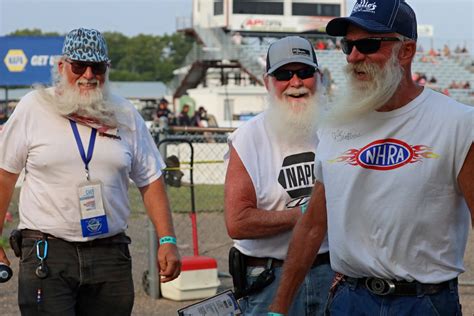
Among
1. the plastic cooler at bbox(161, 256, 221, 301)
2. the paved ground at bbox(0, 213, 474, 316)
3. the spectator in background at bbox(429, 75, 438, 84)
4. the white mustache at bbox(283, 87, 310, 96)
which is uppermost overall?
the white mustache at bbox(283, 87, 310, 96)

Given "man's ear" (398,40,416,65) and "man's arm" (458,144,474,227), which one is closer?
"man's arm" (458,144,474,227)

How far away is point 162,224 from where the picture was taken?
489cm

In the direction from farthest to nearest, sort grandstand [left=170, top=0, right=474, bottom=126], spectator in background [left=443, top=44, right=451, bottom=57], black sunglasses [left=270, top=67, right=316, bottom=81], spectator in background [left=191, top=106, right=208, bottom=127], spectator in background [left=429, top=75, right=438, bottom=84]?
spectator in background [left=443, top=44, right=451, bottom=57], grandstand [left=170, top=0, right=474, bottom=126], spectator in background [left=429, top=75, right=438, bottom=84], spectator in background [left=191, top=106, right=208, bottom=127], black sunglasses [left=270, top=67, right=316, bottom=81]

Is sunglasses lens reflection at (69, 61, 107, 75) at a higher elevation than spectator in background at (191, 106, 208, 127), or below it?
higher

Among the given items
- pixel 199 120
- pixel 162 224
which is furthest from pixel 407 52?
pixel 199 120

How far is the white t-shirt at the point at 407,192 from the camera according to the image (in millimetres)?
3221

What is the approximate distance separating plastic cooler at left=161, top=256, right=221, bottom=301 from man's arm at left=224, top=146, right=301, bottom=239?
4062mm

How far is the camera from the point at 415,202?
3.24 m

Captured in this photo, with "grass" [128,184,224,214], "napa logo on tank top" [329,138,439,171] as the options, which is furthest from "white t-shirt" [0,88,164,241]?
"grass" [128,184,224,214]

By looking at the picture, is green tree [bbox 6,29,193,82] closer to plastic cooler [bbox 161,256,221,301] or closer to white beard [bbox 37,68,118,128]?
plastic cooler [bbox 161,256,221,301]

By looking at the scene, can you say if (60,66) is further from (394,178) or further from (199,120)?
(199,120)

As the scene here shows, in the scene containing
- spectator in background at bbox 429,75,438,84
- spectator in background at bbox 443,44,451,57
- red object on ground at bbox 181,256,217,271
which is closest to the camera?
red object on ground at bbox 181,256,217,271

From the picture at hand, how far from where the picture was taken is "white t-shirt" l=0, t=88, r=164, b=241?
454cm

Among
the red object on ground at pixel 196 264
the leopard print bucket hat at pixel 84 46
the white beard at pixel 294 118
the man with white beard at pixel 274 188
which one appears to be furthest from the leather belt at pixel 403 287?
the red object on ground at pixel 196 264
